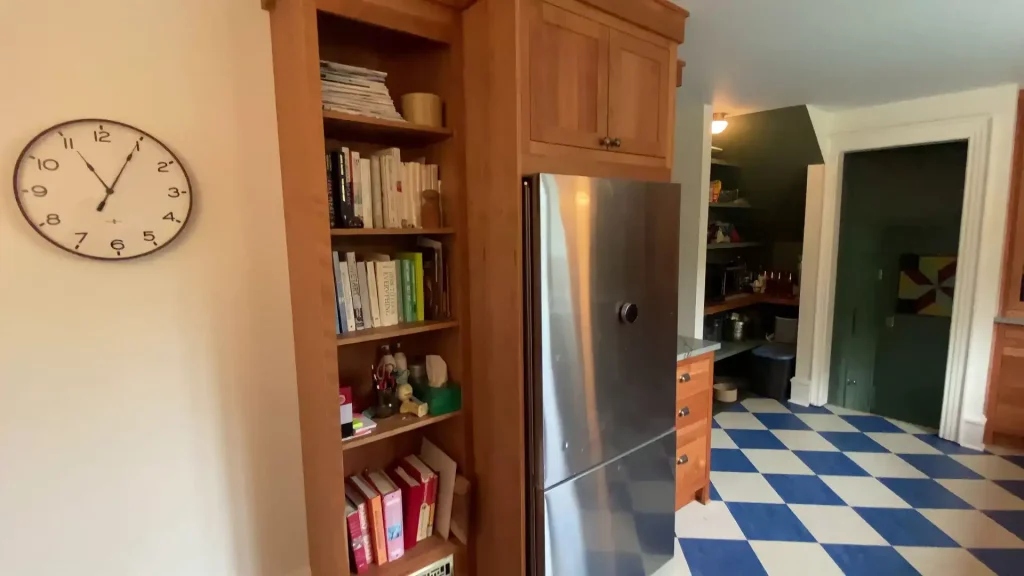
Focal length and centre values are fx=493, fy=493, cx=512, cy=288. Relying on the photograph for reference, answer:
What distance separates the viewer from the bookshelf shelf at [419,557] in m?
1.61

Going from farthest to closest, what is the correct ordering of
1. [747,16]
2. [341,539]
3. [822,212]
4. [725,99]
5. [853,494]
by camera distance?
1. [822,212]
2. [725,99]
3. [853,494]
4. [747,16]
5. [341,539]

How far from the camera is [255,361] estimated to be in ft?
5.25

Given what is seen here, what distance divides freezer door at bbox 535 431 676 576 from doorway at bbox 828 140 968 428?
8.26 ft

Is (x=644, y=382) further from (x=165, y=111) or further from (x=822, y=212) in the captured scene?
(x=822, y=212)

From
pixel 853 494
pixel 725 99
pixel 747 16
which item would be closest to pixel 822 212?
pixel 725 99

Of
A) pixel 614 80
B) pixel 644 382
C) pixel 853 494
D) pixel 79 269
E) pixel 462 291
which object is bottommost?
pixel 853 494

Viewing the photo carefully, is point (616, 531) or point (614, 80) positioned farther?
point (616, 531)

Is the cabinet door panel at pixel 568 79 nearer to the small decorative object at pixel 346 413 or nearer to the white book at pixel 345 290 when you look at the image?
the white book at pixel 345 290

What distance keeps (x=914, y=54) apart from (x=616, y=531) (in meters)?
2.45

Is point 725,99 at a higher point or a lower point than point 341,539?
higher

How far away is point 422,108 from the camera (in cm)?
158

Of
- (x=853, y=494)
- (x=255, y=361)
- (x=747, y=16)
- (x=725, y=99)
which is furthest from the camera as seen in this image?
(x=725, y=99)

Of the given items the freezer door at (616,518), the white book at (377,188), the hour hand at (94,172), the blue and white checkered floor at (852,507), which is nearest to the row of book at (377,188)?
the white book at (377,188)

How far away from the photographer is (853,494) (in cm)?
254
